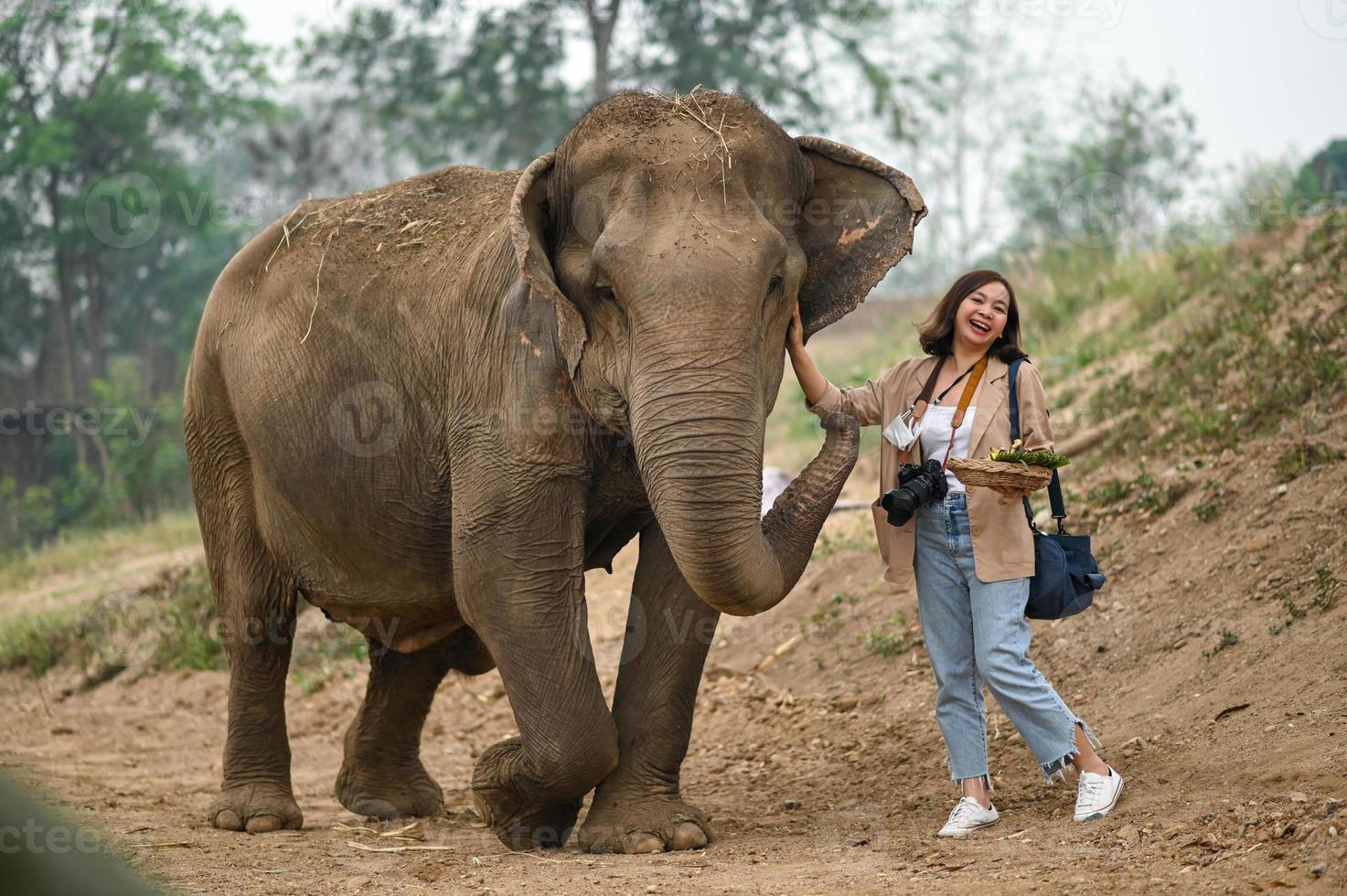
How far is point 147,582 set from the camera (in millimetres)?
15391

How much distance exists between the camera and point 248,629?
7.89m

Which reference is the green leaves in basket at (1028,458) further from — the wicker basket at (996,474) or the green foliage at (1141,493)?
the green foliage at (1141,493)

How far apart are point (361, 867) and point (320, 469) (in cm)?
193

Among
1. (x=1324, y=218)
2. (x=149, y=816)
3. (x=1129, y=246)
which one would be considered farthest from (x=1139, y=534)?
(x=1129, y=246)

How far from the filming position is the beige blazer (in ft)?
18.7

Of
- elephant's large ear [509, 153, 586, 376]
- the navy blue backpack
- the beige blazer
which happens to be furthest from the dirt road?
elephant's large ear [509, 153, 586, 376]

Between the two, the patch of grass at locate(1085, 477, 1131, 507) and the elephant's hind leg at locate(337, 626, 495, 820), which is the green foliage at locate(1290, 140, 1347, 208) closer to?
the patch of grass at locate(1085, 477, 1131, 507)

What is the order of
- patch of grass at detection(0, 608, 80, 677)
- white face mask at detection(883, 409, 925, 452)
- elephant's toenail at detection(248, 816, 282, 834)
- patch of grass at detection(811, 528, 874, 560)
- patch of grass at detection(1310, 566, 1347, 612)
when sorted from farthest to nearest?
patch of grass at detection(0, 608, 80, 677) → patch of grass at detection(811, 528, 874, 560) → elephant's toenail at detection(248, 816, 282, 834) → patch of grass at detection(1310, 566, 1347, 612) → white face mask at detection(883, 409, 925, 452)

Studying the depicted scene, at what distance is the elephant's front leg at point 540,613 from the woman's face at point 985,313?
1.67 m

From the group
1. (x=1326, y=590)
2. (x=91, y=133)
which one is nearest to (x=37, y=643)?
(x=1326, y=590)

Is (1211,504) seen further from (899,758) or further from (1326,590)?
(899,758)

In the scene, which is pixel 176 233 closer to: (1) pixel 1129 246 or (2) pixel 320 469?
(1) pixel 1129 246

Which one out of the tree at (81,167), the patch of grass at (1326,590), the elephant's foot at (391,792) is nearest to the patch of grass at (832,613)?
the elephant's foot at (391,792)

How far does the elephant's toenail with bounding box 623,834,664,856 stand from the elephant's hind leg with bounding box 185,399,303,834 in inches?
99.4
